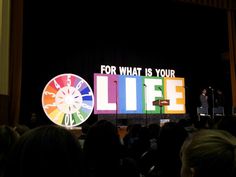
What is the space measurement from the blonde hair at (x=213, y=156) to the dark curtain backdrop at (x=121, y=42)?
725cm

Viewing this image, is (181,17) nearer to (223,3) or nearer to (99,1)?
(223,3)

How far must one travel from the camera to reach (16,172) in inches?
31.2

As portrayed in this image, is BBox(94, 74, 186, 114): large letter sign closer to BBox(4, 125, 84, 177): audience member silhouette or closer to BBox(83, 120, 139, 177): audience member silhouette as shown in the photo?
BBox(83, 120, 139, 177): audience member silhouette

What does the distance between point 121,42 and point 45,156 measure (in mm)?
8527

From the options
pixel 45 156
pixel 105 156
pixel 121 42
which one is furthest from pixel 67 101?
pixel 45 156

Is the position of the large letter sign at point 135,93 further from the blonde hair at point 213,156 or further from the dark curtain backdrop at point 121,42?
the blonde hair at point 213,156

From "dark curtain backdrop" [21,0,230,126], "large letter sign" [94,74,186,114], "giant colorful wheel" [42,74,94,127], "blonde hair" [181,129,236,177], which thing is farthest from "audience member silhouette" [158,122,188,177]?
"large letter sign" [94,74,186,114]

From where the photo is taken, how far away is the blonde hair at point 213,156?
2.67 ft

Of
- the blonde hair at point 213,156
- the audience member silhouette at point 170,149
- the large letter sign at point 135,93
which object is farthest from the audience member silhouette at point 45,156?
the large letter sign at point 135,93

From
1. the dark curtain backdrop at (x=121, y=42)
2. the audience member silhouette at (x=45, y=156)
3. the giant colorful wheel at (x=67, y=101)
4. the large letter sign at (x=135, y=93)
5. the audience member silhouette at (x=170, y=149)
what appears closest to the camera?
the audience member silhouette at (x=45, y=156)

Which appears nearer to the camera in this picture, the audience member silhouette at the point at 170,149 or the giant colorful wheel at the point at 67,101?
the audience member silhouette at the point at 170,149

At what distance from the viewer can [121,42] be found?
9203 mm

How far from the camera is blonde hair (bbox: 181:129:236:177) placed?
81 centimetres

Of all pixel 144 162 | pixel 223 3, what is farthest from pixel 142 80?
pixel 144 162
